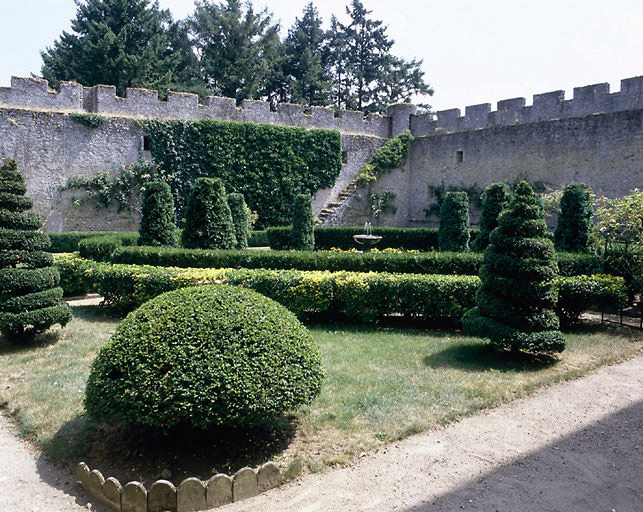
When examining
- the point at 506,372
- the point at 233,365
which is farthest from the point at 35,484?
the point at 506,372

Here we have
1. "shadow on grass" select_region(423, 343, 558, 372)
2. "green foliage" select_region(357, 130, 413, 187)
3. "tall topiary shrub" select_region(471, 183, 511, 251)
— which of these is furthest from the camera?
"green foliage" select_region(357, 130, 413, 187)

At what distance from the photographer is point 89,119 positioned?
61.3ft

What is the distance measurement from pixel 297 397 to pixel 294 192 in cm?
1882

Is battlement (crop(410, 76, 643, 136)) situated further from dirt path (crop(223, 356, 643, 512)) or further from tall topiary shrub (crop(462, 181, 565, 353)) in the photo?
dirt path (crop(223, 356, 643, 512))

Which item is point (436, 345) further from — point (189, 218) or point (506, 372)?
point (189, 218)

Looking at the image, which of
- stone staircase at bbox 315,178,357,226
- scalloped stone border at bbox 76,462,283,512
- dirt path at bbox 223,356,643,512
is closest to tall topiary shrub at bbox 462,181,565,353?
dirt path at bbox 223,356,643,512

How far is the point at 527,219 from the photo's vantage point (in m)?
6.64

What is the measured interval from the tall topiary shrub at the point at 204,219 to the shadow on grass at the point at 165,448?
264 inches

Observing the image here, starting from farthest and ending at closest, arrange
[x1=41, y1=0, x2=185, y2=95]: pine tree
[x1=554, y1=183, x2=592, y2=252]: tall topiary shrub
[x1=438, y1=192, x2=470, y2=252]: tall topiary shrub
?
[x1=41, y1=0, x2=185, y2=95]: pine tree
[x1=438, y1=192, x2=470, y2=252]: tall topiary shrub
[x1=554, y1=183, x2=592, y2=252]: tall topiary shrub

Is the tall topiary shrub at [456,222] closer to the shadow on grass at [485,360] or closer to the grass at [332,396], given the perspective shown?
the grass at [332,396]

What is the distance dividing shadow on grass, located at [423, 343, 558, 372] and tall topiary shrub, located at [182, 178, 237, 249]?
20.3 feet

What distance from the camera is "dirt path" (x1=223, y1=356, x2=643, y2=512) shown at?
3482 mm

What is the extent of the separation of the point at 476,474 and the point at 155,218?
10088 millimetres

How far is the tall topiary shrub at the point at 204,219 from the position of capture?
11062mm
